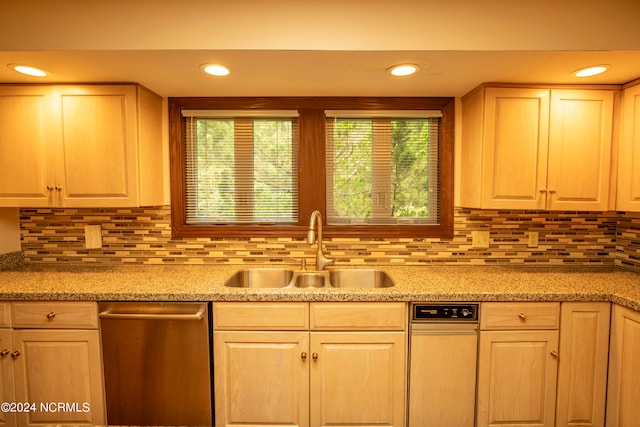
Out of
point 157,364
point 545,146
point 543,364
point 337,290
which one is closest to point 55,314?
point 157,364

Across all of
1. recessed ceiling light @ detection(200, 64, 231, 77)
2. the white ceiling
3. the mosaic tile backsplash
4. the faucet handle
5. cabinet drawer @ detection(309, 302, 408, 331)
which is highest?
the white ceiling

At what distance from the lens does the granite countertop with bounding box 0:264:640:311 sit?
146 centimetres

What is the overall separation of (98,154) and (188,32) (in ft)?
3.03

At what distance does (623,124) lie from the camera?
5.54 ft

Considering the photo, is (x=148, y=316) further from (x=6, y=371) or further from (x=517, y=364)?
(x=517, y=364)

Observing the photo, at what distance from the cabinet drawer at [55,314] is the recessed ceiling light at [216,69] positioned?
1.32 metres

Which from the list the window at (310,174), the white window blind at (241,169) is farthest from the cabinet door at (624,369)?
the white window blind at (241,169)

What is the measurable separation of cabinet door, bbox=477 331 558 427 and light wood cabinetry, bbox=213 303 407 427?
1.38 feet

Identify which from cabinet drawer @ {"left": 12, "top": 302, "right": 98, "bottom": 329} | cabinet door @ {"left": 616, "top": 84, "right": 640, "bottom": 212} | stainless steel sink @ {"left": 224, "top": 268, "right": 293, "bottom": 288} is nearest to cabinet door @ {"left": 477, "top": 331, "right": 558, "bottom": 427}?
cabinet door @ {"left": 616, "top": 84, "right": 640, "bottom": 212}

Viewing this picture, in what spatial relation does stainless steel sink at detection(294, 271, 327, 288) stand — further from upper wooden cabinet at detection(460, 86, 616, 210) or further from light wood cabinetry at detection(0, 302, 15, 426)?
light wood cabinetry at detection(0, 302, 15, 426)

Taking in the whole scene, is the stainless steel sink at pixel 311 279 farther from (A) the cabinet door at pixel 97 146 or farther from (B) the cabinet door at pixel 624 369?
(B) the cabinet door at pixel 624 369

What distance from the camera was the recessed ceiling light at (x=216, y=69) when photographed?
1.49 meters

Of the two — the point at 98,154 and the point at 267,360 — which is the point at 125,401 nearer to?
the point at 267,360

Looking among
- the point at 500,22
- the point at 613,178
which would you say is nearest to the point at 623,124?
the point at 613,178
